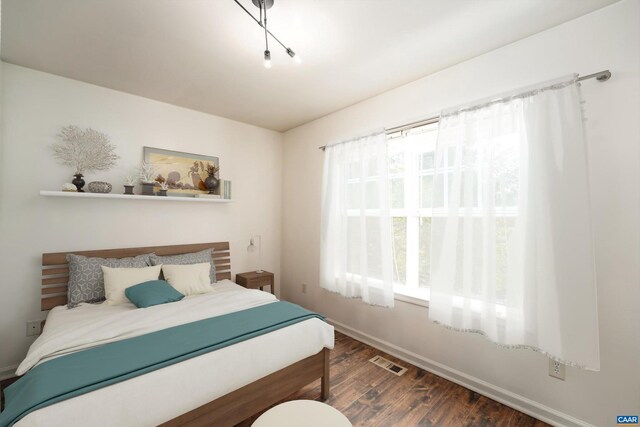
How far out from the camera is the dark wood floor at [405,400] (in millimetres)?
1796

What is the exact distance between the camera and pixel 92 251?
2566mm

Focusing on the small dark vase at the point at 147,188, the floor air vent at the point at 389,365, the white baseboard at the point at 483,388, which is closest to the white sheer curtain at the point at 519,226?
the white baseboard at the point at 483,388

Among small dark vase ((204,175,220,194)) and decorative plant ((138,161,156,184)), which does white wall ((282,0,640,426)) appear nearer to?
small dark vase ((204,175,220,194))

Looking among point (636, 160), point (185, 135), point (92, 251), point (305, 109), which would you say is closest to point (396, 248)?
point (636, 160)

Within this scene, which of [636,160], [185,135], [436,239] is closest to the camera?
[636,160]

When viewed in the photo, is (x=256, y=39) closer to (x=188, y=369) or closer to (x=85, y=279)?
(x=188, y=369)

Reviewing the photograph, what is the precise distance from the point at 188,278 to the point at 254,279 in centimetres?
85

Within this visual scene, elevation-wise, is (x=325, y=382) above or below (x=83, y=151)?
below

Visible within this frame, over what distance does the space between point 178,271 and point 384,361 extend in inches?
88.1

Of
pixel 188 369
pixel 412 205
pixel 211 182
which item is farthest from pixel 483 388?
pixel 211 182

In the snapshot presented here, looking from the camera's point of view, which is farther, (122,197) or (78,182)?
(122,197)

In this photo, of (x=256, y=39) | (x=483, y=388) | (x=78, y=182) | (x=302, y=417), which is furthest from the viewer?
(x=78, y=182)

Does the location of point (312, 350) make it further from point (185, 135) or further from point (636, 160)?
point (185, 135)

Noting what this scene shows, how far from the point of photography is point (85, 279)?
2.33 meters
